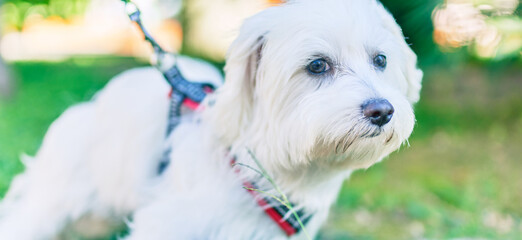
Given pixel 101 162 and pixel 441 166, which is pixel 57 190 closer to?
pixel 101 162

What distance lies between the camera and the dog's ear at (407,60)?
2125mm

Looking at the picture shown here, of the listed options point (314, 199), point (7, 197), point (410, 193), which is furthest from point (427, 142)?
point (7, 197)

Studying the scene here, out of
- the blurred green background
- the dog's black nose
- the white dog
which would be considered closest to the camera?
the dog's black nose

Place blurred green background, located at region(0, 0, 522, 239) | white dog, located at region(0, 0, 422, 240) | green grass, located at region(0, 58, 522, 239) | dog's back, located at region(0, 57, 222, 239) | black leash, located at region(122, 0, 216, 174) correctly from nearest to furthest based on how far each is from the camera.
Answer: white dog, located at region(0, 0, 422, 240)
black leash, located at region(122, 0, 216, 174)
dog's back, located at region(0, 57, 222, 239)
blurred green background, located at region(0, 0, 522, 239)
green grass, located at region(0, 58, 522, 239)

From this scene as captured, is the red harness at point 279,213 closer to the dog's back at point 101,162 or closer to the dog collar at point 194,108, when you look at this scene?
the dog collar at point 194,108

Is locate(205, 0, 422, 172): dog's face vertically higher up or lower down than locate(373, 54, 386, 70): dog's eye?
higher up

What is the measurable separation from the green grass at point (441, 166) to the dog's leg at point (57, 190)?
0.89 meters

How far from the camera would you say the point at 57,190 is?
Result: 8.70 feet

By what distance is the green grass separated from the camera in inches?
145

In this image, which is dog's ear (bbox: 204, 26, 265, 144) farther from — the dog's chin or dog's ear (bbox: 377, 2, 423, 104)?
dog's ear (bbox: 377, 2, 423, 104)

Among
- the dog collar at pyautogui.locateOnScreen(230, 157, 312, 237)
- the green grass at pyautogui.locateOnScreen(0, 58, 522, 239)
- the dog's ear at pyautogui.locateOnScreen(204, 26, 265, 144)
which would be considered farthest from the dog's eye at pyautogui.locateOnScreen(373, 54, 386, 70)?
the green grass at pyautogui.locateOnScreen(0, 58, 522, 239)

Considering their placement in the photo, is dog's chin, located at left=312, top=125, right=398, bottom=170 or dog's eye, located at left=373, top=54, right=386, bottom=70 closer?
dog's chin, located at left=312, top=125, right=398, bottom=170

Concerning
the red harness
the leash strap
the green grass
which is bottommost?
the green grass

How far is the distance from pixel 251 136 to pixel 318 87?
1.16 feet
